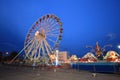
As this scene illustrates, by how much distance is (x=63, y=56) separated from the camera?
12006 cm

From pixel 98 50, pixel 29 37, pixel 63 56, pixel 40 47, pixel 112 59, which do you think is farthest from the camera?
pixel 63 56

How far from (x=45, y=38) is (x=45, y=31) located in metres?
2.22

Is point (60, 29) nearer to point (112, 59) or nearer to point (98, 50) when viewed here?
point (112, 59)

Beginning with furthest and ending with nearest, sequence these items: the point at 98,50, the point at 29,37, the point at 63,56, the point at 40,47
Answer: the point at 63,56 → the point at 98,50 → the point at 29,37 → the point at 40,47

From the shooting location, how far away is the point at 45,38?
136 feet

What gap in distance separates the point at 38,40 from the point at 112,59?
41735 mm

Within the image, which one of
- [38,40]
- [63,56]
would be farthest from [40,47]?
[63,56]

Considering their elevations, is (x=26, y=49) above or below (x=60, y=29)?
below

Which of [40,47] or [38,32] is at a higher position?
[38,32]

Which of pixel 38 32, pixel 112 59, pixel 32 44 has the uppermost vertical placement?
pixel 38 32

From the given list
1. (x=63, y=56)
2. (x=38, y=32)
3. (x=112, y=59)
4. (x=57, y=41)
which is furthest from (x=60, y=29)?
(x=63, y=56)

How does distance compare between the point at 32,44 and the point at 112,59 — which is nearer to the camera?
the point at 32,44

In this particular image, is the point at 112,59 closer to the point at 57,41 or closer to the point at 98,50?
the point at 98,50

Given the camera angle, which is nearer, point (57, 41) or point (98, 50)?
point (57, 41)
